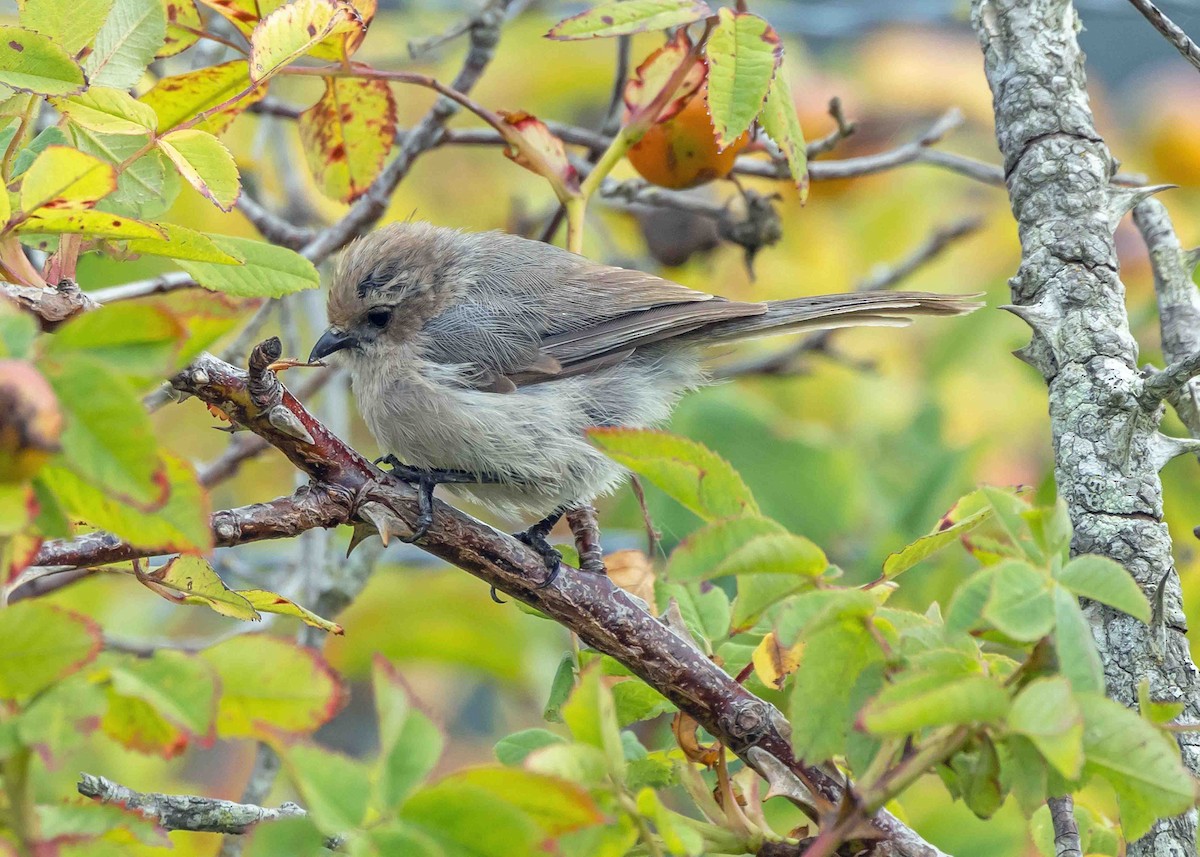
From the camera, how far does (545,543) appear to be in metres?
2.74

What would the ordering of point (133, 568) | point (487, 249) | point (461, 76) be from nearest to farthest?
point (133, 568), point (461, 76), point (487, 249)

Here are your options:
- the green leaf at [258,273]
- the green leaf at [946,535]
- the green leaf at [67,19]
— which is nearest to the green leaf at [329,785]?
the green leaf at [946,535]

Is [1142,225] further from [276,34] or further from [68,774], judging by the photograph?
[68,774]

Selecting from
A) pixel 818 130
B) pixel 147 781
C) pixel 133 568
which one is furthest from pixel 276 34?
pixel 818 130

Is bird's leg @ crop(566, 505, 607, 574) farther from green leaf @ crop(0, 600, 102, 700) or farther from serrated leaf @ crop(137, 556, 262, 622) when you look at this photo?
green leaf @ crop(0, 600, 102, 700)

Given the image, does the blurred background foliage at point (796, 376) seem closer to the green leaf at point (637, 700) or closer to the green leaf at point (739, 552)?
the green leaf at point (637, 700)

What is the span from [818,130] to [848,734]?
3645mm

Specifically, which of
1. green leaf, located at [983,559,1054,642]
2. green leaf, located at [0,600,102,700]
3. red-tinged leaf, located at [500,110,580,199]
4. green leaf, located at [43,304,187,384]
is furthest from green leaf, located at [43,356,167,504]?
red-tinged leaf, located at [500,110,580,199]

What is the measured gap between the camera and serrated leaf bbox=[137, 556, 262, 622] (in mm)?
1682

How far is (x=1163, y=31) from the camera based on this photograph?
83.1 inches

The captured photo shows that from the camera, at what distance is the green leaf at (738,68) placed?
2.10 metres

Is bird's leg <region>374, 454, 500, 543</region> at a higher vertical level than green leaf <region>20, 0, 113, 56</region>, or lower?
lower

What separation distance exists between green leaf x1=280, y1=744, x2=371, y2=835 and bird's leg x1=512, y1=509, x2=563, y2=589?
0.92m

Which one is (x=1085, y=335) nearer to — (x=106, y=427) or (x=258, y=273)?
(x=258, y=273)
